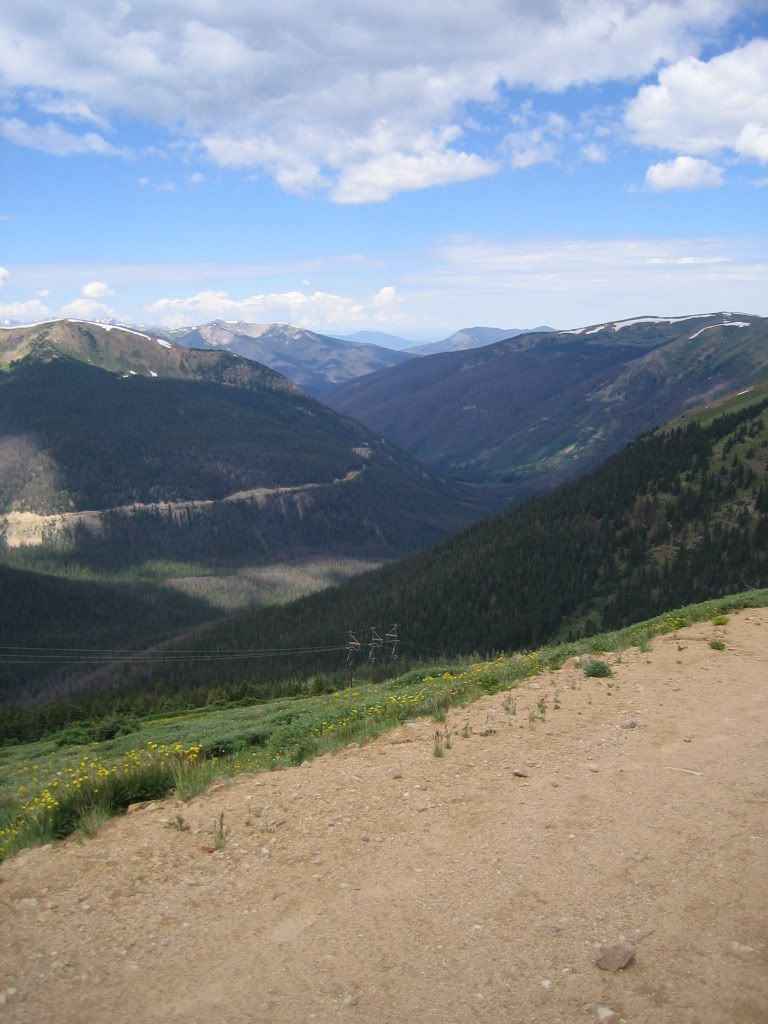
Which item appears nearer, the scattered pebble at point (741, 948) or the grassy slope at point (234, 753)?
the scattered pebble at point (741, 948)

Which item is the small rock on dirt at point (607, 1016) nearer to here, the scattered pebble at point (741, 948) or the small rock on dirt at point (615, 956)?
the small rock on dirt at point (615, 956)

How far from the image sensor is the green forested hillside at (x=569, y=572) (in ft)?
274

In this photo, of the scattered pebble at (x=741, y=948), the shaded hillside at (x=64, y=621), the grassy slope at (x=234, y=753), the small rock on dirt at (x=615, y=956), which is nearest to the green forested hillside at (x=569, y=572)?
the shaded hillside at (x=64, y=621)

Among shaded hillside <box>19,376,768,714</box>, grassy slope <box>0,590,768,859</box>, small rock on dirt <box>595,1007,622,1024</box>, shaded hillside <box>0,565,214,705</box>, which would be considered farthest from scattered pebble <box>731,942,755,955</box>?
shaded hillside <box>0,565,214,705</box>

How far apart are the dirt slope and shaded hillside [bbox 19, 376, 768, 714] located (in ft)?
191

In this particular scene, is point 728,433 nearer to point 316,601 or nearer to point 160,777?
point 316,601

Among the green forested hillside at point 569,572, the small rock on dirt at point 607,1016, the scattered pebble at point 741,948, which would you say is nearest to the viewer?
the small rock on dirt at point 607,1016

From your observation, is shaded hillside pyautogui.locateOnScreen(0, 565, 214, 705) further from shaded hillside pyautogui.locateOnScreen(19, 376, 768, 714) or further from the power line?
shaded hillside pyautogui.locateOnScreen(19, 376, 768, 714)

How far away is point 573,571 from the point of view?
317ft

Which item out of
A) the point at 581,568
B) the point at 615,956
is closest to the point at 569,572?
the point at 581,568

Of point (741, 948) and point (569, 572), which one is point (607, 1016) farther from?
point (569, 572)

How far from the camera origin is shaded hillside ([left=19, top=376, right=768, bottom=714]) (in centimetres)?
8362

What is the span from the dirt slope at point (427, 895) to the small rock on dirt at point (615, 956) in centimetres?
13

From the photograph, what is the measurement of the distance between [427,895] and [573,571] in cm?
9025
